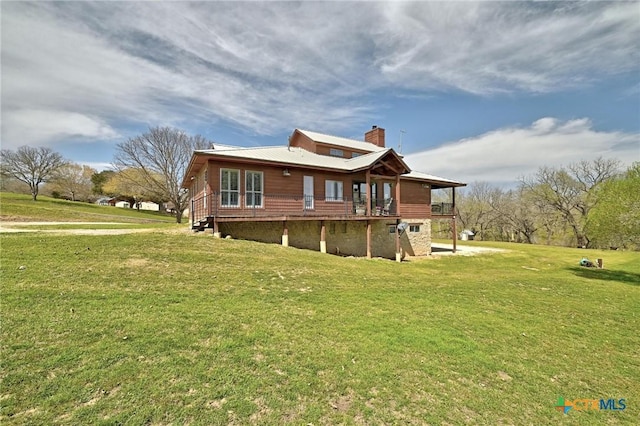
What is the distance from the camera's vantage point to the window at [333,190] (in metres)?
18.0

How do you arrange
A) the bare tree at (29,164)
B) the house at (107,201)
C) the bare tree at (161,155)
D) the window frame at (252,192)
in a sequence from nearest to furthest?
the window frame at (252,192)
the bare tree at (161,155)
the bare tree at (29,164)
the house at (107,201)

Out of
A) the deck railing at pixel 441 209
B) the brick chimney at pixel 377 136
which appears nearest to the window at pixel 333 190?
the deck railing at pixel 441 209

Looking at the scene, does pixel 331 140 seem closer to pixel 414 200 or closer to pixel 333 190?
pixel 333 190

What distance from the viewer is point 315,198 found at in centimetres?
1739

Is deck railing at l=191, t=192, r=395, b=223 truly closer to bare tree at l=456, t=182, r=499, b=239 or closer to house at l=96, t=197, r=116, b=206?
bare tree at l=456, t=182, r=499, b=239

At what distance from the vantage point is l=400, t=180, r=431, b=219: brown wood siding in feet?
71.5

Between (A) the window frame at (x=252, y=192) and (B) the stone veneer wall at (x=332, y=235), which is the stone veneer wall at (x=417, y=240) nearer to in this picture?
(B) the stone veneer wall at (x=332, y=235)

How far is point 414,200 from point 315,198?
895cm

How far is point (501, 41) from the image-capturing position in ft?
44.8

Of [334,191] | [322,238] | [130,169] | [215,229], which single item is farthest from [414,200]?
[130,169]

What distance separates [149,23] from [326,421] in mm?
13127

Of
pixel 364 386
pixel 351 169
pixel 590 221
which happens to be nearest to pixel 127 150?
pixel 351 169

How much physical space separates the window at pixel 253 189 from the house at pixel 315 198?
5 cm

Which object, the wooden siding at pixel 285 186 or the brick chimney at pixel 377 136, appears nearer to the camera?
the wooden siding at pixel 285 186
